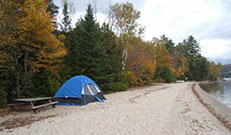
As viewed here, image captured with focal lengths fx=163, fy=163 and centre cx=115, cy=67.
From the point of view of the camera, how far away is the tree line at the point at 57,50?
10570 mm

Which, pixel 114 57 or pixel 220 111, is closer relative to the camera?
pixel 220 111

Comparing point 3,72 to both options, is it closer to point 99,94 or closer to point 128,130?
point 99,94

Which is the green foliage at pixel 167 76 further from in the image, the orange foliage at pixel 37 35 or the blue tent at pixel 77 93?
the orange foliage at pixel 37 35

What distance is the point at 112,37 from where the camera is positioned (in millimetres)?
21234

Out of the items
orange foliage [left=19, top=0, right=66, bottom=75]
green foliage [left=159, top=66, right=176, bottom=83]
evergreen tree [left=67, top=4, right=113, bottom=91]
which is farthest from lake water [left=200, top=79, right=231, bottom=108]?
orange foliage [left=19, top=0, right=66, bottom=75]

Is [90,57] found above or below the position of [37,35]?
below

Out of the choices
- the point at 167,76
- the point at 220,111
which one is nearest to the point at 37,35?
the point at 220,111

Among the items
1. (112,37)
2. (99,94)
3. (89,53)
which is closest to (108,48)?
(112,37)

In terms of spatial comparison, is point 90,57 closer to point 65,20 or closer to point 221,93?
point 65,20

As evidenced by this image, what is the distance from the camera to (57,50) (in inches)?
513

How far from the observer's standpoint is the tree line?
1057 centimetres

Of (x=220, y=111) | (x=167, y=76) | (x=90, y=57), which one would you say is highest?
(x=90, y=57)

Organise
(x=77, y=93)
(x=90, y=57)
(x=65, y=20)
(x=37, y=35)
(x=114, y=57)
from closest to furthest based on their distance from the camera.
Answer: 1. (x=77, y=93)
2. (x=37, y=35)
3. (x=90, y=57)
4. (x=114, y=57)
5. (x=65, y=20)

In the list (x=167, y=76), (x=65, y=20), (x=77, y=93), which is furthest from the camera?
(x=167, y=76)
